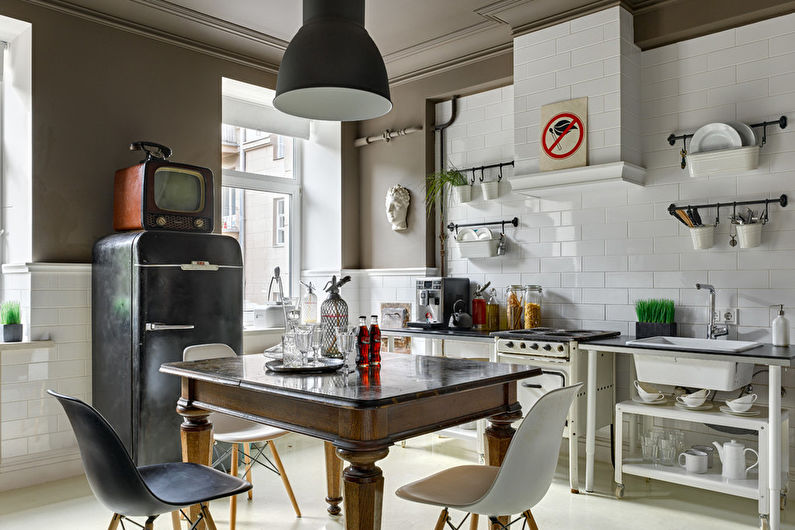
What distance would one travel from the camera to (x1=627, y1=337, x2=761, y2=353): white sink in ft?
11.0

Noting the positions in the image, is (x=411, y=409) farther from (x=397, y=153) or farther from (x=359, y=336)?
(x=397, y=153)

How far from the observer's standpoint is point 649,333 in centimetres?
406

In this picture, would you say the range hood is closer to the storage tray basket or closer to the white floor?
the storage tray basket

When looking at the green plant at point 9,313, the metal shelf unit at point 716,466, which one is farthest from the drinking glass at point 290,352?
the green plant at point 9,313

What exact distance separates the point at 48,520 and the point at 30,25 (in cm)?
299

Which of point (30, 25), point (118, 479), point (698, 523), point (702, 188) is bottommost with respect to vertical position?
point (698, 523)

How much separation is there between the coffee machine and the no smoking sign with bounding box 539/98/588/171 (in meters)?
1.21

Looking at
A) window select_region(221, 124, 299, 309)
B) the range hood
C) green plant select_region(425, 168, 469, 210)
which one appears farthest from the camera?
window select_region(221, 124, 299, 309)

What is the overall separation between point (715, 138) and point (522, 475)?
2.75 m

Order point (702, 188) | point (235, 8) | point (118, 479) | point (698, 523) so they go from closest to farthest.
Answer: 1. point (118, 479)
2. point (698, 523)
3. point (702, 188)
4. point (235, 8)

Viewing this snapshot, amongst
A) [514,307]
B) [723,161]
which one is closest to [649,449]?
[514,307]

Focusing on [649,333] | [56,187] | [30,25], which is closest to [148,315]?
[56,187]

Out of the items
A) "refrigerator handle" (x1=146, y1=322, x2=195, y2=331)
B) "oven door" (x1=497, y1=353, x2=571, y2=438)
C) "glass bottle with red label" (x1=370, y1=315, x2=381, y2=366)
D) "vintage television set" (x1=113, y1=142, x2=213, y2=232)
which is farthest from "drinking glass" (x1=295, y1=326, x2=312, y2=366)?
"vintage television set" (x1=113, y1=142, x2=213, y2=232)

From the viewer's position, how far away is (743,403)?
3.31m
